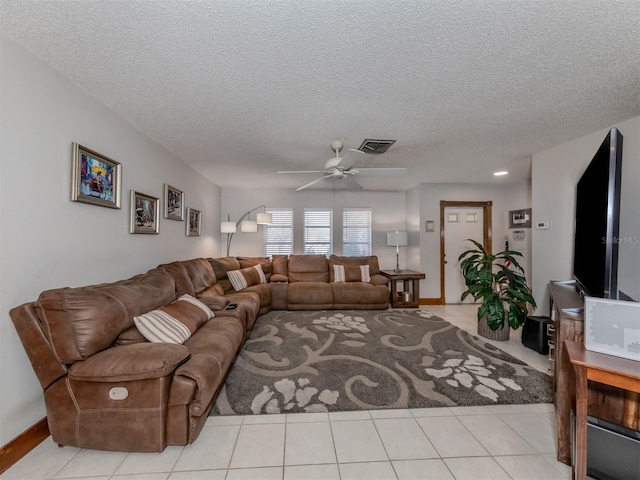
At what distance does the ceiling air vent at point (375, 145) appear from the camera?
3040mm

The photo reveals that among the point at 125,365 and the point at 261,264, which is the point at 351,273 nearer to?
the point at 261,264

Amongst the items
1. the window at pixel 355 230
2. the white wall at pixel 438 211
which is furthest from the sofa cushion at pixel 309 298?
the white wall at pixel 438 211

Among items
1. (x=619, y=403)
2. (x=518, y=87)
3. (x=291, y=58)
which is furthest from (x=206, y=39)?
(x=619, y=403)

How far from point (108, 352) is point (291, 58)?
7.11 ft

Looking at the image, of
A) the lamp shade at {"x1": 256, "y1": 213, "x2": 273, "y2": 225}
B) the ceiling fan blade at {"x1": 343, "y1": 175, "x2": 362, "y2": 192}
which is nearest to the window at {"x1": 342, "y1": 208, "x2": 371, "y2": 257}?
the lamp shade at {"x1": 256, "y1": 213, "x2": 273, "y2": 225}

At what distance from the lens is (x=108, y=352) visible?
5.40 feet

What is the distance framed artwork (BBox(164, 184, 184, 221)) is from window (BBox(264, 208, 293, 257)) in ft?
7.58

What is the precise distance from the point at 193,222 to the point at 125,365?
10.3 ft

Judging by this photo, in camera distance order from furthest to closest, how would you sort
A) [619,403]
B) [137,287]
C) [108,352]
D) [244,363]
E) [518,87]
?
[244,363] < [137,287] < [518,87] < [108,352] < [619,403]

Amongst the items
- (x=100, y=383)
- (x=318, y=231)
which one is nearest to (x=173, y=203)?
(x=100, y=383)

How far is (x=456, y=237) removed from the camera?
5480mm

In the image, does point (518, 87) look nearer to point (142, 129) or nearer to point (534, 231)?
point (534, 231)

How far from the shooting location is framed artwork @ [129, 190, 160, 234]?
2744mm

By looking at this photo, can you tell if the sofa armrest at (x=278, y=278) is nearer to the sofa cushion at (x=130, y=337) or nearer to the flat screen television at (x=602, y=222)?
the sofa cushion at (x=130, y=337)
